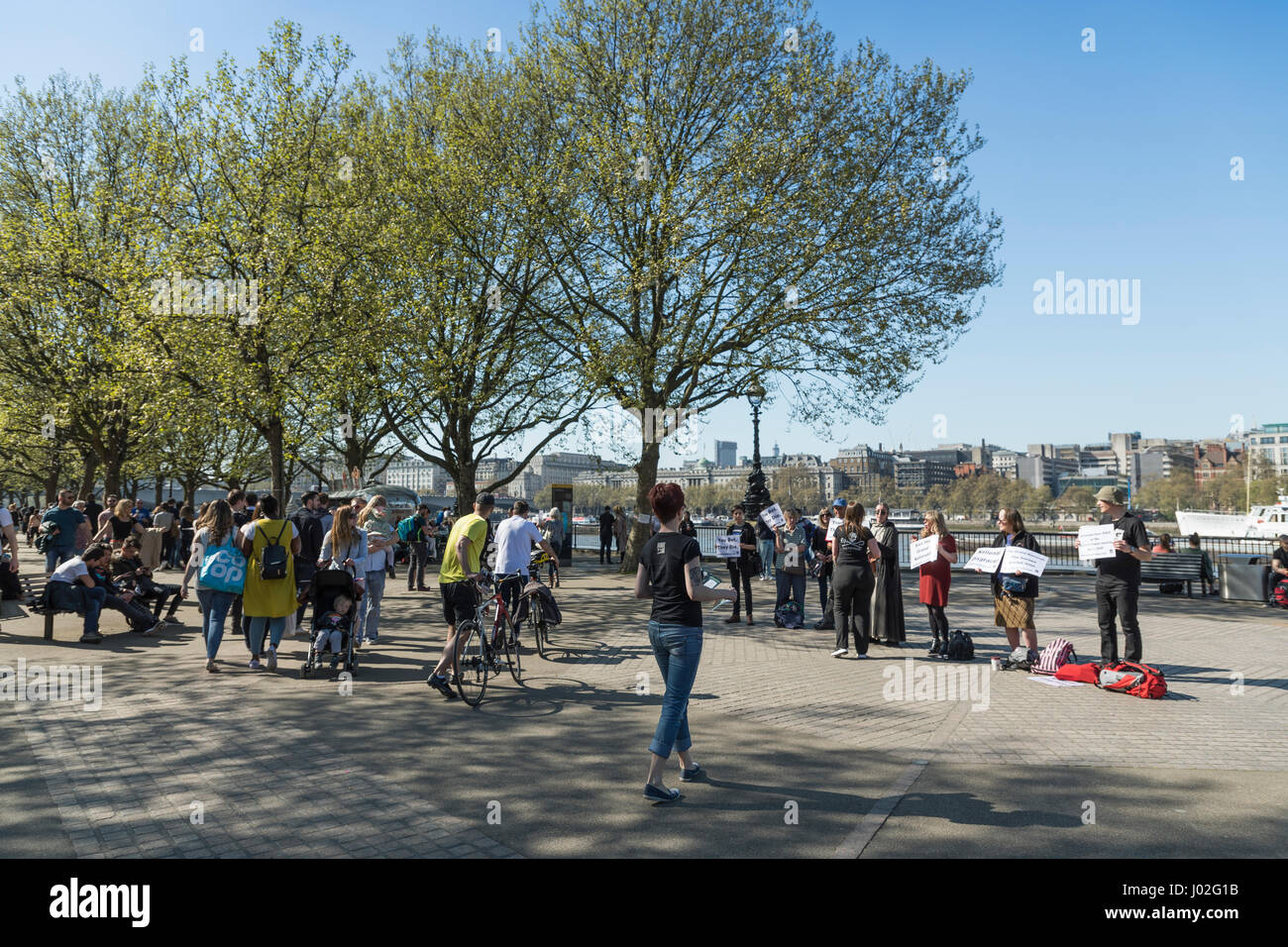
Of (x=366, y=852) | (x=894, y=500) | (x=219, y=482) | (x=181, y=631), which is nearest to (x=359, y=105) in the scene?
(x=181, y=631)

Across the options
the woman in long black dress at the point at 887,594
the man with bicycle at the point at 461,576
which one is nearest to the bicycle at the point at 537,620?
the man with bicycle at the point at 461,576

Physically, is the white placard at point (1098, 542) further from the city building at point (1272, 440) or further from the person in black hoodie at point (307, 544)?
the city building at point (1272, 440)

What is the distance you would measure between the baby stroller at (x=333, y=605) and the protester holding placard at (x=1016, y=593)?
725 cm

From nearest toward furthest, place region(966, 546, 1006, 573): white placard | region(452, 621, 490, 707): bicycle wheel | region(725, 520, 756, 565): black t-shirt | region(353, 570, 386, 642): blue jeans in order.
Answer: region(452, 621, 490, 707): bicycle wheel → region(966, 546, 1006, 573): white placard → region(353, 570, 386, 642): blue jeans → region(725, 520, 756, 565): black t-shirt

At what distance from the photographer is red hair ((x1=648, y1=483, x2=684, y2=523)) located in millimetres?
5441

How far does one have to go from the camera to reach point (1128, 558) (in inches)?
336

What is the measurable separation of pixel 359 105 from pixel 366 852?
21.5 m

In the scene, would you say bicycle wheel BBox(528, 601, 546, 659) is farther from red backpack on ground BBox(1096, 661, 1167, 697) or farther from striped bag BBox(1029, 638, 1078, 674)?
red backpack on ground BBox(1096, 661, 1167, 697)

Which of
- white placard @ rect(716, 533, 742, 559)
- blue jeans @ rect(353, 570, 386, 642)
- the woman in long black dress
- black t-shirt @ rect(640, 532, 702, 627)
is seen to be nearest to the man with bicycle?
black t-shirt @ rect(640, 532, 702, 627)

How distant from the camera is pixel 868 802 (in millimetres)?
5012

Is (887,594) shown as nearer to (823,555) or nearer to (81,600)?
(823,555)

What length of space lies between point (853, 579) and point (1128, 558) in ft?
9.59

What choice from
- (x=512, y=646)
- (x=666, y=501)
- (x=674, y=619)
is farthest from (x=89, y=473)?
(x=674, y=619)

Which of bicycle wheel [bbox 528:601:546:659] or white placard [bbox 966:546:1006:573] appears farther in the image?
bicycle wheel [bbox 528:601:546:659]
